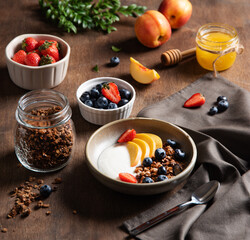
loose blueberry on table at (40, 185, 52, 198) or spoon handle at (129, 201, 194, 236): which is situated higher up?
spoon handle at (129, 201, 194, 236)

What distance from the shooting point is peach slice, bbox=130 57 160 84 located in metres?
2.11

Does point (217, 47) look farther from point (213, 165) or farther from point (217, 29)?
point (213, 165)

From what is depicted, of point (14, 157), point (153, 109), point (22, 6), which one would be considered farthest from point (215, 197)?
point (22, 6)

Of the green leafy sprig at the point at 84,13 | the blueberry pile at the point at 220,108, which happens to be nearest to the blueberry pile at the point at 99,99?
the blueberry pile at the point at 220,108

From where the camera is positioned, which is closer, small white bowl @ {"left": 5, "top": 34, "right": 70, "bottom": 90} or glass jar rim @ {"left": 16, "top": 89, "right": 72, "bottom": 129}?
glass jar rim @ {"left": 16, "top": 89, "right": 72, "bottom": 129}

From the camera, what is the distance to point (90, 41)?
249 cm

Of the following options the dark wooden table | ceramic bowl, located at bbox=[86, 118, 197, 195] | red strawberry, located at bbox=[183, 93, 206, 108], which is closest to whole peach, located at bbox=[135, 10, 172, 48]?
the dark wooden table

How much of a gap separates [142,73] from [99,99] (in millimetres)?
384

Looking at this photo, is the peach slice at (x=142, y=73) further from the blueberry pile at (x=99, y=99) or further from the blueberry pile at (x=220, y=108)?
the blueberry pile at (x=220, y=108)

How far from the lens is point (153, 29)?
236cm

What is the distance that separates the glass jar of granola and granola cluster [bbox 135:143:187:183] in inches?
12.4

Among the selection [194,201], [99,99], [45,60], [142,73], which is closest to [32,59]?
[45,60]

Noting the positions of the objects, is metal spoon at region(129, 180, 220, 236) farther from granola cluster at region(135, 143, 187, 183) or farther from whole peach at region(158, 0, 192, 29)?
whole peach at region(158, 0, 192, 29)

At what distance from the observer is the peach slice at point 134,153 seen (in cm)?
157
